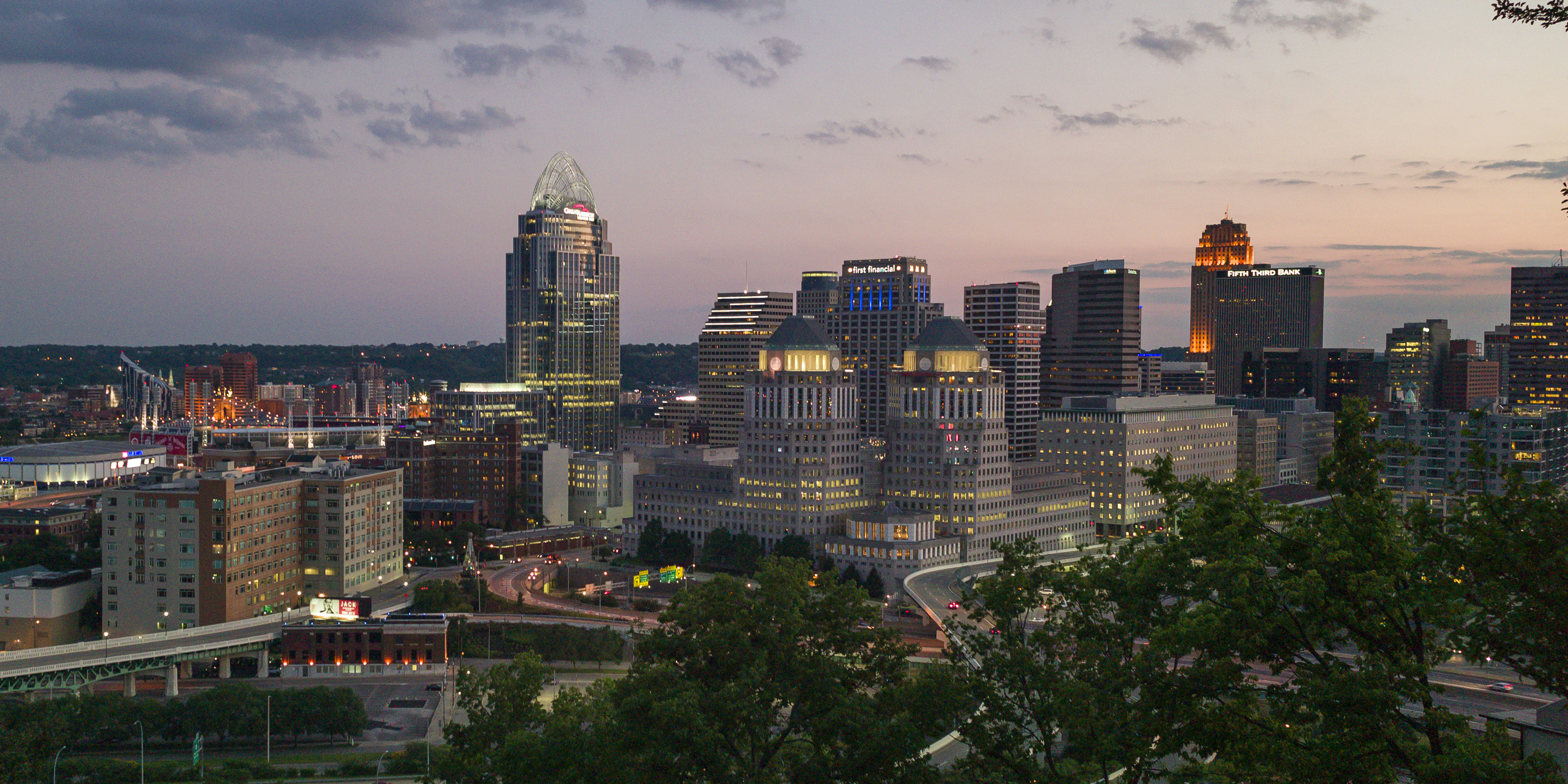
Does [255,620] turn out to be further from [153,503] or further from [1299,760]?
A: [1299,760]

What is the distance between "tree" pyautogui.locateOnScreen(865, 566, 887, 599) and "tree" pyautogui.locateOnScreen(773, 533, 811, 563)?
1018 cm

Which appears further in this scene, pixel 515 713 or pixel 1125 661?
pixel 515 713

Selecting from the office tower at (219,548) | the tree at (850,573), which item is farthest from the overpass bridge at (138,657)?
the tree at (850,573)

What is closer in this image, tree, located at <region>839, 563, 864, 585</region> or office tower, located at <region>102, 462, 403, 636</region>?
office tower, located at <region>102, 462, 403, 636</region>

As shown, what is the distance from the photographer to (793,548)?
190250 mm

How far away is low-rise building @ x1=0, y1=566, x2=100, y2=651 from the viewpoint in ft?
470

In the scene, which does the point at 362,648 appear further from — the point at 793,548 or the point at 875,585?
the point at 875,585

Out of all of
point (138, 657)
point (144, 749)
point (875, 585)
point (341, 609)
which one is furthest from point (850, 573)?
point (144, 749)

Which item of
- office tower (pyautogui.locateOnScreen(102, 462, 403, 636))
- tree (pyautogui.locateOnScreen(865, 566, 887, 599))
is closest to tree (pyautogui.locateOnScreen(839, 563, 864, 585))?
tree (pyautogui.locateOnScreen(865, 566, 887, 599))

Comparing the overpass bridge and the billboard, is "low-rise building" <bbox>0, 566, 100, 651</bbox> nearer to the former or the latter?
the overpass bridge

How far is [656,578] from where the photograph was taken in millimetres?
185625

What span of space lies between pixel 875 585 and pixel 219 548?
277 ft

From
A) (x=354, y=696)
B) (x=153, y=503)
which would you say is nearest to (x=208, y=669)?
(x=153, y=503)

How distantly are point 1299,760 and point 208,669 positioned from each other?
13314 cm
